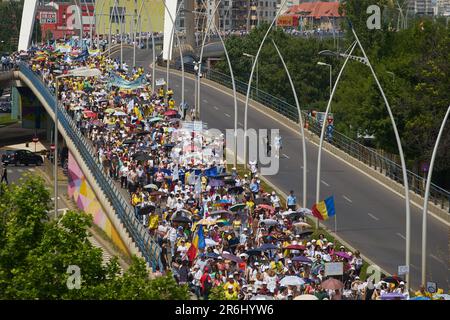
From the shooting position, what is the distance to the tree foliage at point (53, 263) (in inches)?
1271

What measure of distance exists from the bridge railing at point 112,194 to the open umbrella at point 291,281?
6579mm

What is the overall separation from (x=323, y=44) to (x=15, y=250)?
88015 millimetres

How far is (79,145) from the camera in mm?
70250

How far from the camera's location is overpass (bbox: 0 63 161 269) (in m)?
48.9

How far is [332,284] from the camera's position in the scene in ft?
127

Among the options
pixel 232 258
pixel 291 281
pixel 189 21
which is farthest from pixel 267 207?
pixel 189 21

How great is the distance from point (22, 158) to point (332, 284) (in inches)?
2411

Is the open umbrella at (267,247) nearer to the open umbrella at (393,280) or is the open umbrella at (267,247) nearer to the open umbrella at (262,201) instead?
the open umbrella at (393,280)

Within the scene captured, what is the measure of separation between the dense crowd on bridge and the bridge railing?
1.19ft

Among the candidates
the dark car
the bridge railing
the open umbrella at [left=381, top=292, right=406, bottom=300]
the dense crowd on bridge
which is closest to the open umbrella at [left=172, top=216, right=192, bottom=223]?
the dense crowd on bridge

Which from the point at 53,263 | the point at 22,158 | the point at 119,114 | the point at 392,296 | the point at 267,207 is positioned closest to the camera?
the point at 53,263

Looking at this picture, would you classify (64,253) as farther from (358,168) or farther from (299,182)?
(358,168)

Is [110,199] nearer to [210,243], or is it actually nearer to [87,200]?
[87,200]
